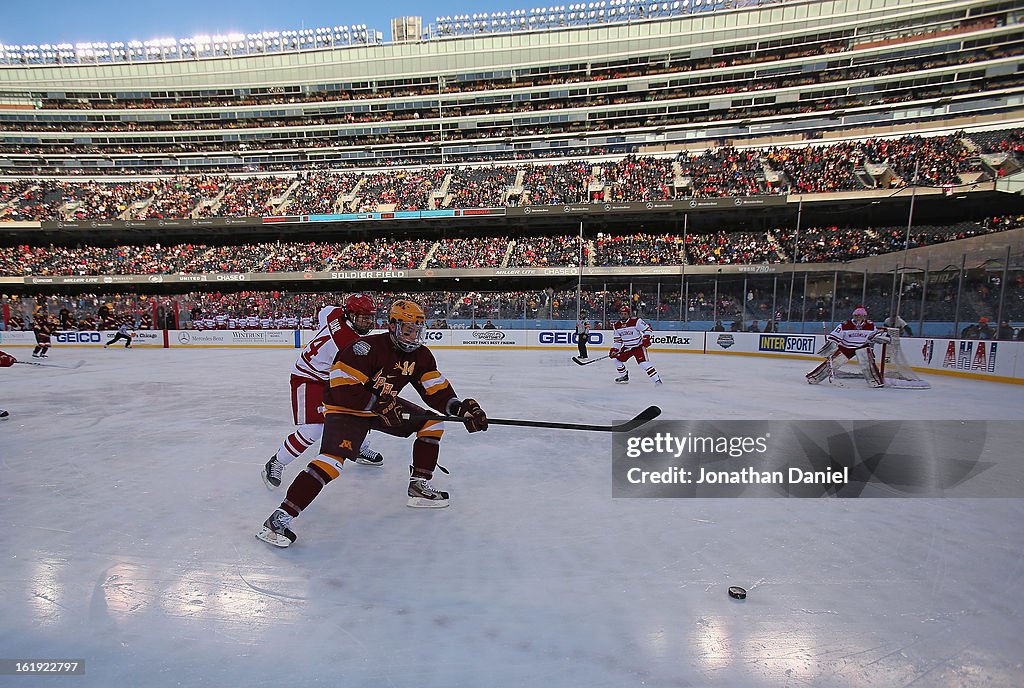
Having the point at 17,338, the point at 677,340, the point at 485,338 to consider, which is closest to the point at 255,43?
the point at 17,338

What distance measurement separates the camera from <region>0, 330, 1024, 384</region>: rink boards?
13422mm

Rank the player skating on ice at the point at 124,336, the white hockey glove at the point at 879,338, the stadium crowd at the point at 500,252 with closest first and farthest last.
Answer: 1. the white hockey glove at the point at 879,338
2. the player skating on ice at the point at 124,336
3. the stadium crowd at the point at 500,252

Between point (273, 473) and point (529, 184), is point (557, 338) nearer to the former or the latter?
point (273, 473)

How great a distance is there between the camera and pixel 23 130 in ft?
160

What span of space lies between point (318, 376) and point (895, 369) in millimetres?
11851

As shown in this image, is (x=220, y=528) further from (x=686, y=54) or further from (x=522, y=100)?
(x=686, y=54)

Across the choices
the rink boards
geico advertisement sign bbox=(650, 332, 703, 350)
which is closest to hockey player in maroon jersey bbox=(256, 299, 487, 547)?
the rink boards

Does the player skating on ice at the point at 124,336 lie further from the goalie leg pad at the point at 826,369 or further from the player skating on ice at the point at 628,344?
the goalie leg pad at the point at 826,369

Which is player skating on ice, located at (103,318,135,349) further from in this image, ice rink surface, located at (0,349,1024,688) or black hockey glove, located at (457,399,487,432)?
black hockey glove, located at (457,399,487,432)

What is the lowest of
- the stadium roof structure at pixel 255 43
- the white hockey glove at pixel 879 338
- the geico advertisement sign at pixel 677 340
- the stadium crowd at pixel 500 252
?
the geico advertisement sign at pixel 677 340

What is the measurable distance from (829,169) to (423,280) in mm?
26451

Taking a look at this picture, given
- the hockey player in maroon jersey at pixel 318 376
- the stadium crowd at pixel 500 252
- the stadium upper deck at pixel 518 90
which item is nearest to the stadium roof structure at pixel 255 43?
the stadium upper deck at pixel 518 90

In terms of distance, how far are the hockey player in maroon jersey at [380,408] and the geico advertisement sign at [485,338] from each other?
1796 cm

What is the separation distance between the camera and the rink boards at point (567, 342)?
13422mm
